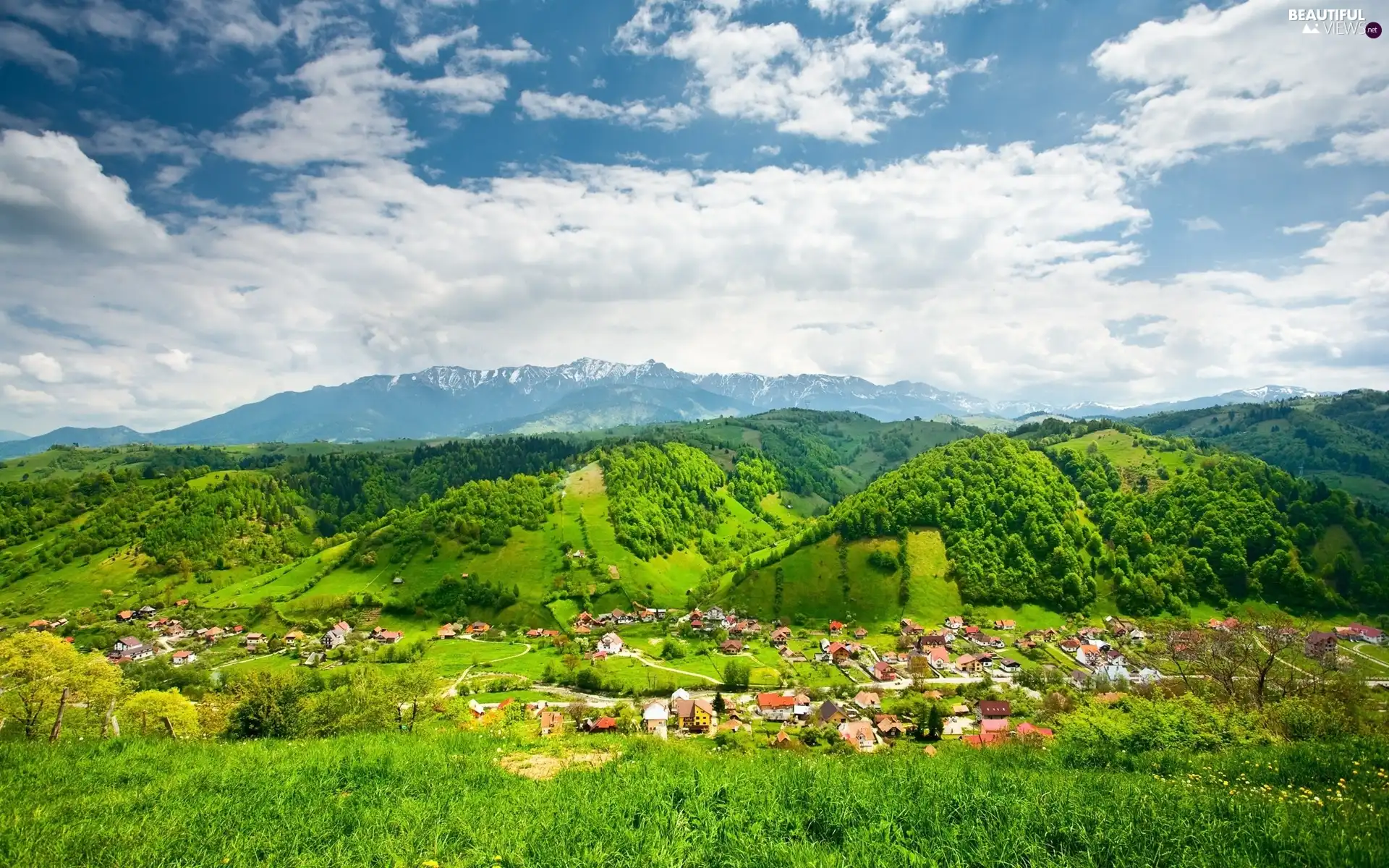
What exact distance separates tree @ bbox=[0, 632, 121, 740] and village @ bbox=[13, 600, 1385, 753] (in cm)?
2501

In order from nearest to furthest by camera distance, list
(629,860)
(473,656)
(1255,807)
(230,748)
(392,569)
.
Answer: (629,860), (1255,807), (230,748), (473,656), (392,569)

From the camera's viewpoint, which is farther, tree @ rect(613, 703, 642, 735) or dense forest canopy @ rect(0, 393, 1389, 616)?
dense forest canopy @ rect(0, 393, 1389, 616)

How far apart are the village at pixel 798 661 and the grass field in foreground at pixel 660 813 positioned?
3730cm

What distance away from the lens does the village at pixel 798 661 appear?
62.4 meters

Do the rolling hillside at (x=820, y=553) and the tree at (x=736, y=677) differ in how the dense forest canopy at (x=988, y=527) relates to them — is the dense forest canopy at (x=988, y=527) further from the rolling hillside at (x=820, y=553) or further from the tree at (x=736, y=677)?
the tree at (x=736, y=677)

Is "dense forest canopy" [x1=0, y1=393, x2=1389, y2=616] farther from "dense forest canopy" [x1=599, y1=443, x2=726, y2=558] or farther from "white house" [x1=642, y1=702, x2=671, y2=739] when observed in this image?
"white house" [x1=642, y1=702, x2=671, y2=739]

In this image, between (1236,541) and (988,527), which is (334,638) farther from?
(1236,541)

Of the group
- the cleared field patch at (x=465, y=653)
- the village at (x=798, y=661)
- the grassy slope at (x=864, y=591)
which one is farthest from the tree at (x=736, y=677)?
the cleared field patch at (x=465, y=653)

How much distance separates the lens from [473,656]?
105 m

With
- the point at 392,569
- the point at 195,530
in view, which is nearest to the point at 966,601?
the point at 392,569

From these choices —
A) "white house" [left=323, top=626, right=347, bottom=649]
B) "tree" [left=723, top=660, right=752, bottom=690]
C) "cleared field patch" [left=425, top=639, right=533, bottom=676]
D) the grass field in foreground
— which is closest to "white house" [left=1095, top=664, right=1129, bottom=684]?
"tree" [left=723, top=660, right=752, bottom=690]

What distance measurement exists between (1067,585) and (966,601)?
22.2 metres

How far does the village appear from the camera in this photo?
205ft

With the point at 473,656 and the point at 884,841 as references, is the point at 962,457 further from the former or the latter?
the point at 884,841
